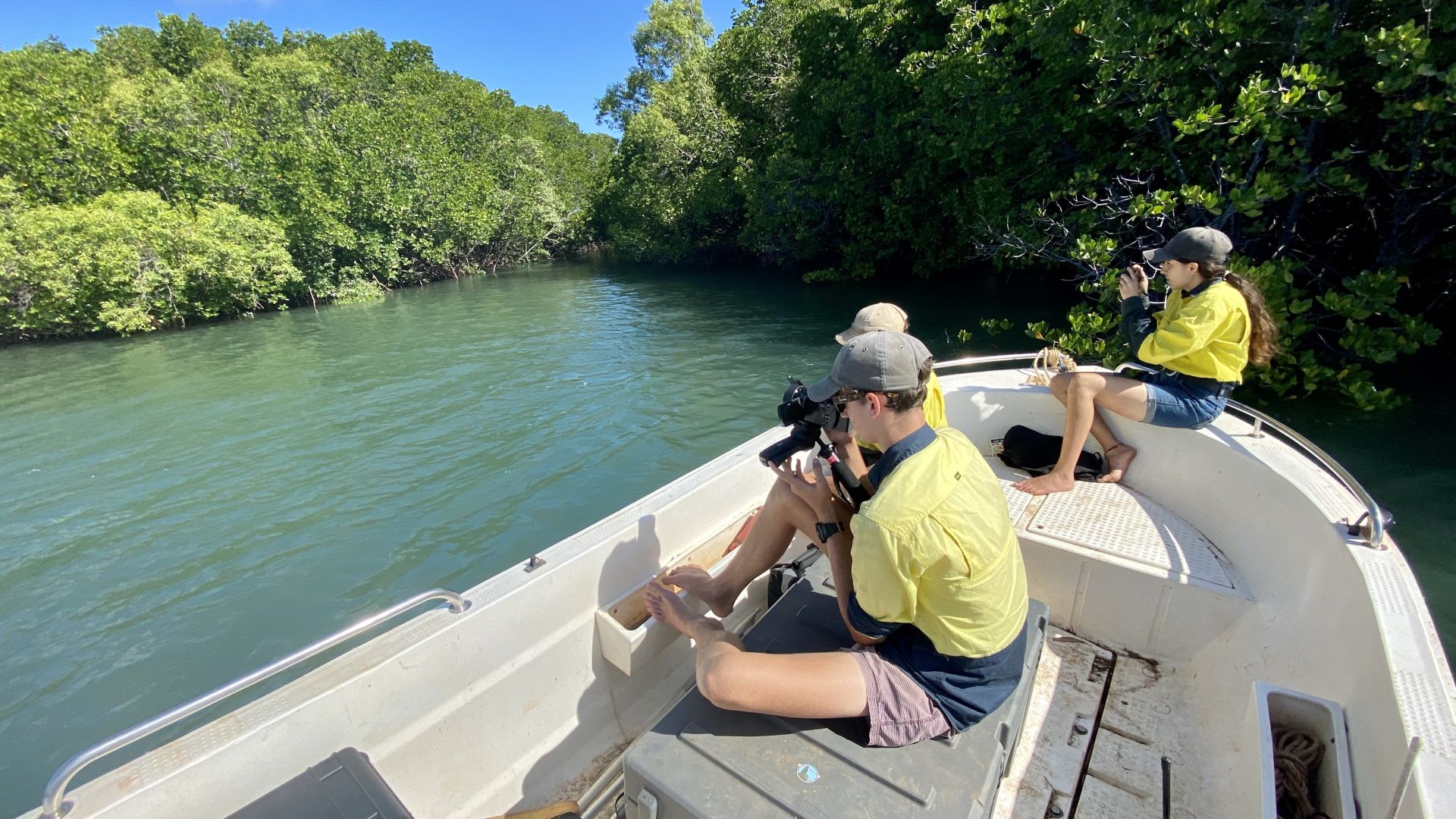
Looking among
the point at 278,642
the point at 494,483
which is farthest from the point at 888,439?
the point at 494,483

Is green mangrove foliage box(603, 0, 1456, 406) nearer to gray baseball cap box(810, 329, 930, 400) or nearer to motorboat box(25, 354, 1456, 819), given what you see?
motorboat box(25, 354, 1456, 819)

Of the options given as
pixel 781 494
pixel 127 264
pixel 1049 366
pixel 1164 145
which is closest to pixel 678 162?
pixel 127 264

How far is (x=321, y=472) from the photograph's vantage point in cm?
639

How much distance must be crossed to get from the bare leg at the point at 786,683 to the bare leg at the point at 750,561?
718 millimetres

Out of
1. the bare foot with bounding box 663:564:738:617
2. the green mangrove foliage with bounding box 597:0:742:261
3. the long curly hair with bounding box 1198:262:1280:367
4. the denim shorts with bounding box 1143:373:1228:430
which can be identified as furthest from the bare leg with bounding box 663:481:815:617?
the green mangrove foliage with bounding box 597:0:742:261

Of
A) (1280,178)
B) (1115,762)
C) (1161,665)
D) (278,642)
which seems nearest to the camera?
(1115,762)

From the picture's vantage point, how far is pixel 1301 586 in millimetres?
2248

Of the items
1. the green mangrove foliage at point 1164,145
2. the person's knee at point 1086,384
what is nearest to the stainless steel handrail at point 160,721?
the person's knee at point 1086,384

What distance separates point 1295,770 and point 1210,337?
1.98 m

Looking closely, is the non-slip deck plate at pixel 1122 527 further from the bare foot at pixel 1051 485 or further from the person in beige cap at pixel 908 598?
the person in beige cap at pixel 908 598

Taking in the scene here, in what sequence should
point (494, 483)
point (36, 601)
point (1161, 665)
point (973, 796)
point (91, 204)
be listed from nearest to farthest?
point (973, 796) < point (1161, 665) < point (36, 601) < point (494, 483) < point (91, 204)

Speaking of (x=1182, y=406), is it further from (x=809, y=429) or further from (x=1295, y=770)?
(x=809, y=429)

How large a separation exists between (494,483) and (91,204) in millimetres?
18035

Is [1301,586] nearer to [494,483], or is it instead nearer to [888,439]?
[888,439]
